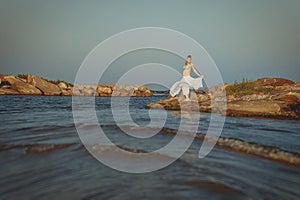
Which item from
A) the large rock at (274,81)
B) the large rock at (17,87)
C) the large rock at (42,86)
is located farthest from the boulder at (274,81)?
the large rock at (17,87)

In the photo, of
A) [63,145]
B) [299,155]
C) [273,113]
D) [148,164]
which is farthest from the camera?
[273,113]

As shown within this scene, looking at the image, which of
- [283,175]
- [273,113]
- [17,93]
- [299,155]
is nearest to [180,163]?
[283,175]

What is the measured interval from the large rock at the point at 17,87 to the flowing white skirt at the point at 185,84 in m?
22.2

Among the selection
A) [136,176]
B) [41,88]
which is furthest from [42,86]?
[136,176]

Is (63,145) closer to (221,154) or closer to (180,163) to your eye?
(180,163)

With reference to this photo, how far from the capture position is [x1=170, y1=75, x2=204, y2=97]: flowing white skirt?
11484 millimetres

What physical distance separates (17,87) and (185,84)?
24116 mm

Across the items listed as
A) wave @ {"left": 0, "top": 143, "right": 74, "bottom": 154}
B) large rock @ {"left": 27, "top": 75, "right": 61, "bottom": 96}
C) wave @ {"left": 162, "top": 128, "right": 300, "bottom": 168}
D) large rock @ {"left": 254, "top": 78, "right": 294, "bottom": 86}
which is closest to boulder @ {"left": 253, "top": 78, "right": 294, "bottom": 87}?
large rock @ {"left": 254, "top": 78, "right": 294, "bottom": 86}

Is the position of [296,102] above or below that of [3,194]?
above

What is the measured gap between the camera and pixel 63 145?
12.9 feet

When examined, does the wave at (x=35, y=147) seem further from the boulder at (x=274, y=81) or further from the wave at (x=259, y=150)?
the boulder at (x=274, y=81)

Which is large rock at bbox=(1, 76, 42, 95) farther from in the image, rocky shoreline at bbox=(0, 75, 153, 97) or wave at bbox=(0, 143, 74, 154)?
wave at bbox=(0, 143, 74, 154)

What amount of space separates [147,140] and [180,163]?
156 centimetres

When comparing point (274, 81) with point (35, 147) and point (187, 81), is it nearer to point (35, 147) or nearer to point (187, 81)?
point (187, 81)
